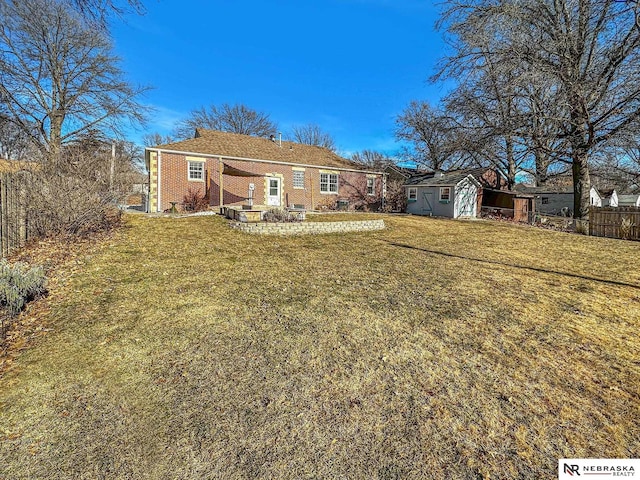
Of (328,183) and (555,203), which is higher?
(328,183)

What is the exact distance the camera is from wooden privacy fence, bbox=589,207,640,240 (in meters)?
13.1

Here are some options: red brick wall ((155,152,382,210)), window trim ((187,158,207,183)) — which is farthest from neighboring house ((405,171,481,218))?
window trim ((187,158,207,183))

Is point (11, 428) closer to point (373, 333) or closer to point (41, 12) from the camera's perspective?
point (373, 333)

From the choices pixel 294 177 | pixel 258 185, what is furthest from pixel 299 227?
pixel 294 177

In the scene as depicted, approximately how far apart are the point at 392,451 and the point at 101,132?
952 inches

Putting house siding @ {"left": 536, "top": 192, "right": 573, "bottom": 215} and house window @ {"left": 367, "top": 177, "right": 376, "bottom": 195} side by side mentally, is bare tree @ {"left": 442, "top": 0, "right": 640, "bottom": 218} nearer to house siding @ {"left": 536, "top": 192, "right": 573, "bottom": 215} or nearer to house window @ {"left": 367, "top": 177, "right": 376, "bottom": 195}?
house window @ {"left": 367, "top": 177, "right": 376, "bottom": 195}

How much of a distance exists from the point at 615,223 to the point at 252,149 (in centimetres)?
1967

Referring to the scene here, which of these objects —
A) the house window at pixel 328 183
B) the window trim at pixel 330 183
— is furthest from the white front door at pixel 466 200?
the house window at pixel 328 183

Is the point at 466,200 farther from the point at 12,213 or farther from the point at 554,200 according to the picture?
the point at 12,213

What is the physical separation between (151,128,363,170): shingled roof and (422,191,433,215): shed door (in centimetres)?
551

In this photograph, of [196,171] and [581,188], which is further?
[196,171]

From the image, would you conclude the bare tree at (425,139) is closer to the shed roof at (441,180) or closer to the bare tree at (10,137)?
the shed roof at (441,180)

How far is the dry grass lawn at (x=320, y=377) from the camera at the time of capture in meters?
2.17

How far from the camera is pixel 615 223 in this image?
1365 centimetres
